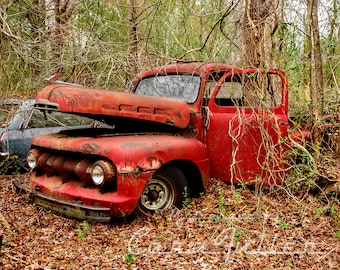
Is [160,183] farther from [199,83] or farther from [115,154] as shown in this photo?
[199,83]

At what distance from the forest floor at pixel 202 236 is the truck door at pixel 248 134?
0.80 feet

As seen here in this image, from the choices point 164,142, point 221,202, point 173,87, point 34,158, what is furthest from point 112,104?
point 221,202

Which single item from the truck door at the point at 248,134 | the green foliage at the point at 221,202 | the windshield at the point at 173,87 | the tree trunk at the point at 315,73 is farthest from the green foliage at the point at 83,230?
the tree trunk at the point at 315,73

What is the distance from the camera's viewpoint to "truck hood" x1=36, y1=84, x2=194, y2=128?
4500mm

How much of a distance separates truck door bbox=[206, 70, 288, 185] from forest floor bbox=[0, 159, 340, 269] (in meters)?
0.24

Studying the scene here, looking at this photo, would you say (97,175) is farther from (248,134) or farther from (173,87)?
(248,134)

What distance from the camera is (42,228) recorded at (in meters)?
4.64

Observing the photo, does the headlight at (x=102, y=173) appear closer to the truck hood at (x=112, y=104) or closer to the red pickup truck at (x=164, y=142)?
the red pickup truck at (x=164, y=142)

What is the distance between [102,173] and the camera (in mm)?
4266

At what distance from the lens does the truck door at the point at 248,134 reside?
5074 mm

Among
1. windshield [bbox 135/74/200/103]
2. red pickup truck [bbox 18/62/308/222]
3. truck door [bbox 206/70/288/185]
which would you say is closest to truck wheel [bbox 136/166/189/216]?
red pickup truck [bbox 18/62/308/222]

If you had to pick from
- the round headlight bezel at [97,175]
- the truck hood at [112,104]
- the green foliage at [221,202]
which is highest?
the truck hood at [112,104]

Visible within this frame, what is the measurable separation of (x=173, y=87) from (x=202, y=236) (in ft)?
7.73

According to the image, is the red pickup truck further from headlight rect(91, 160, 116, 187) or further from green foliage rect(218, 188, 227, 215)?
green foliage rect(218, 188, 227, 215)
